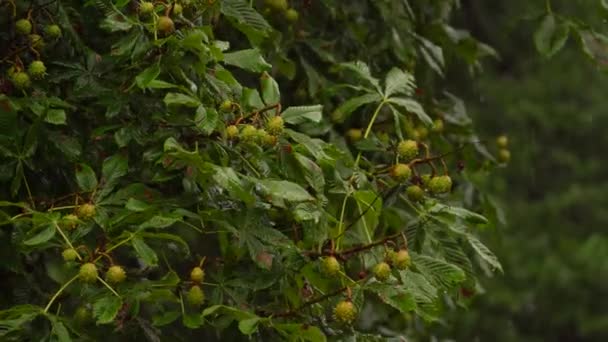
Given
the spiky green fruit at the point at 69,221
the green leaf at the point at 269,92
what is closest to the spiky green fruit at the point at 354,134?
the green leaf at the point at 269,92

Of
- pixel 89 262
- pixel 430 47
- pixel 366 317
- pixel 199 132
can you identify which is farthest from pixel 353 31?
pixel 89 262

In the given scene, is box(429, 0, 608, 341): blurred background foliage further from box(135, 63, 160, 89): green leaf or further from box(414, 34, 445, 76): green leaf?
box(135, 63, 160, 89): green leaf

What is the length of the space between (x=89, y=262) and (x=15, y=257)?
312mm

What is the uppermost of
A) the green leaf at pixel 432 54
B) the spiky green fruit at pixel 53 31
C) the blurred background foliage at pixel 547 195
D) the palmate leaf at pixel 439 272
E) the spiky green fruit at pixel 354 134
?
the spiky green fruit at pixel 53 31

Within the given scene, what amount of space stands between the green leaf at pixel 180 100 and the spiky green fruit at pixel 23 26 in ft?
1.14

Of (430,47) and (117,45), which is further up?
(117,45)

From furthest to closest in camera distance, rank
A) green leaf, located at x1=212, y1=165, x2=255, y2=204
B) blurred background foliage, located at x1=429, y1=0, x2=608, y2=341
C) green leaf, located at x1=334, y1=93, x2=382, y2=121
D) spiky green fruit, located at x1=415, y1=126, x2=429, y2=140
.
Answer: blurred background foliage, located at x1=429, y1=0, x2=608, y2=341
spiky green fruit, located at x1=415, y1=126, x2=429, y2=140
green leaf, located at x1=334, y1=93, x2=382, y2=121
green leaf, located at x1=212, y1=165, x2=255, y2=204

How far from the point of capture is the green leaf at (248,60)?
7.71ft

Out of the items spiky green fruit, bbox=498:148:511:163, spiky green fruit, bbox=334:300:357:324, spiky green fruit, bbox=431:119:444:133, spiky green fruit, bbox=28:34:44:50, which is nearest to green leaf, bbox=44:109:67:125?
spiky green fruit, bbox=28:34:44:50

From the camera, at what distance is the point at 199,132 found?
2.33 metres

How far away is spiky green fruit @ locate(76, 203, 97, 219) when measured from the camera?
89.2 inches

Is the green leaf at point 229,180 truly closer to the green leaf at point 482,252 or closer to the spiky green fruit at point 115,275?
the spiky green fruit at point 115,275

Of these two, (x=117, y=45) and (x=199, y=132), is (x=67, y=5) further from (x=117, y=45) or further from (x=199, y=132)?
(x=199, y=132)

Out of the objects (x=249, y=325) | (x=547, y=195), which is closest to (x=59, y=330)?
(x=249, y=325)
